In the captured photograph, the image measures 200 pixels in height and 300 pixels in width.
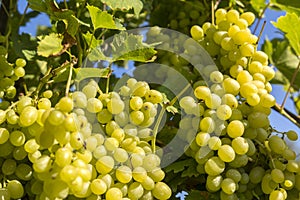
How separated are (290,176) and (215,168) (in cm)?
16

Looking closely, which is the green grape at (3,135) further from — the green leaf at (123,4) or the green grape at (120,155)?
the green leaf at (123,4)

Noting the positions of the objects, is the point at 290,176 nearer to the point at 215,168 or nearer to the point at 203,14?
the point at 215,168

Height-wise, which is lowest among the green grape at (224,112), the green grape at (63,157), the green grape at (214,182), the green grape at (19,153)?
the green grape at (214,182)

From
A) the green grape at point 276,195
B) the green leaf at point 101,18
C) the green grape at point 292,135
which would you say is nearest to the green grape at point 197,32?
the green leaf at point 101,18

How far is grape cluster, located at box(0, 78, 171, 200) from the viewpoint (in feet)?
2.46

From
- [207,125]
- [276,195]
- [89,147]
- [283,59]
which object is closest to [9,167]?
[89,147]

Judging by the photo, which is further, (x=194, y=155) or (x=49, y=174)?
(x=194, y=155)

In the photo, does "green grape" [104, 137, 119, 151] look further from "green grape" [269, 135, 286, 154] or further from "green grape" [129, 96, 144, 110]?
"green grape" [269, 135, 286, 154]

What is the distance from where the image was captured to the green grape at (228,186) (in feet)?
3.07

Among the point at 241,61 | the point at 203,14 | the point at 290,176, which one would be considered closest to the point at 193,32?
the point at 241,61

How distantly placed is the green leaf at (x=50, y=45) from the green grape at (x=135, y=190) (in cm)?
34

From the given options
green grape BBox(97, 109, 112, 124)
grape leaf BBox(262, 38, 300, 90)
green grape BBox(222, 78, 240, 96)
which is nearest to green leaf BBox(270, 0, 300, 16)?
grape leaf BBox(262, 38, 300, 90)

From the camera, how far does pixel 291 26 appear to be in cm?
129

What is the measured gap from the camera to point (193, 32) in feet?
3.78
